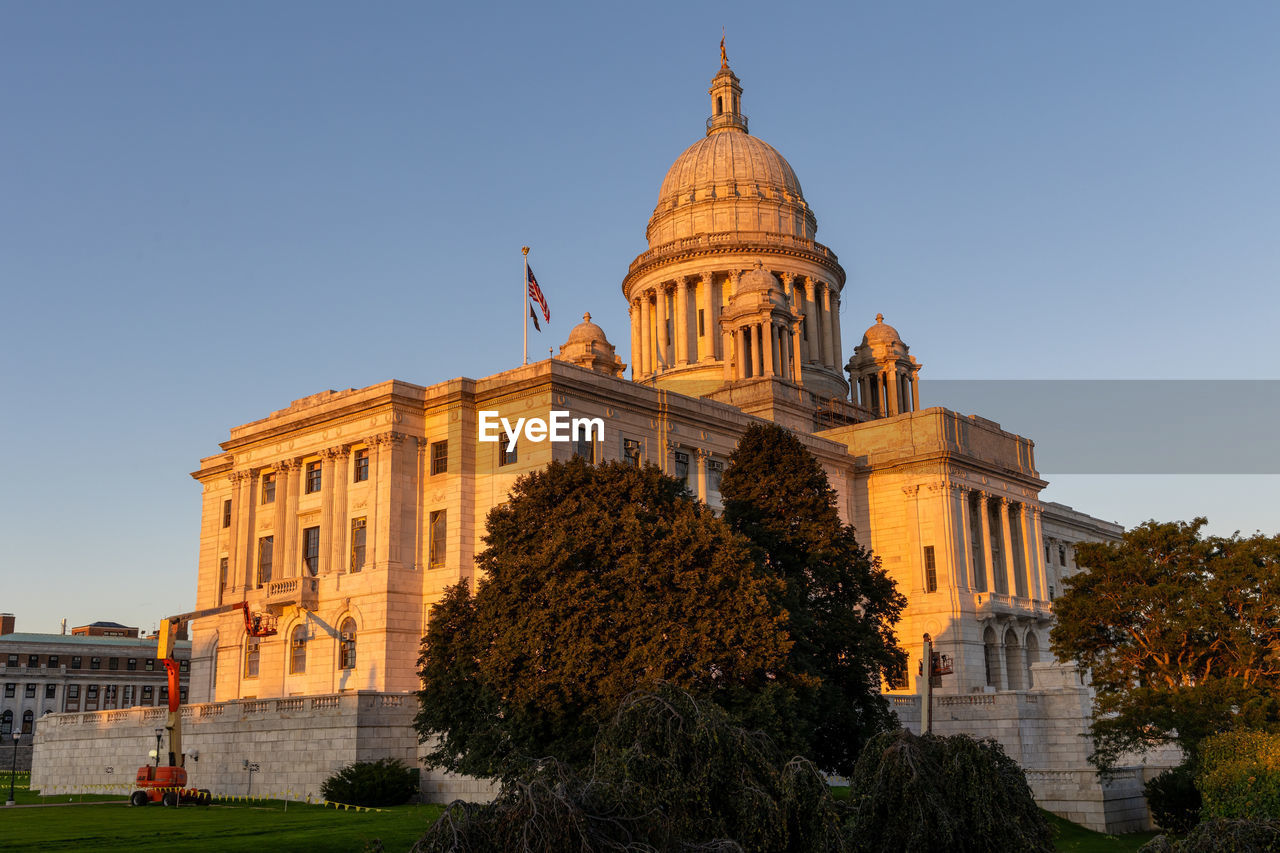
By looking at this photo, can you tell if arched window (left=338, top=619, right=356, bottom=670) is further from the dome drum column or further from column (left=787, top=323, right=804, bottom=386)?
the dome drum column

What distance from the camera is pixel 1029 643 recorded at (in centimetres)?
7425

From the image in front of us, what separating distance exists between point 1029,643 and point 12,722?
94.0m

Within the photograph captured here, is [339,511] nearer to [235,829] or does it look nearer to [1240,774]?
[235,829]

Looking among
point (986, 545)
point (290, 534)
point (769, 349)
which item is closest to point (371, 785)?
point (290, 534)

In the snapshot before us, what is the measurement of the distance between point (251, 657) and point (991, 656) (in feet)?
131

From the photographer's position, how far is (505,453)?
58.3 m

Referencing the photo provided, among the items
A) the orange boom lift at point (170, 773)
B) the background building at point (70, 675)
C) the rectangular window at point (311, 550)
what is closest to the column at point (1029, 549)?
the rectangular window at point (311, 550)

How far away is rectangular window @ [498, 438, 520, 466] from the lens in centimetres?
5769

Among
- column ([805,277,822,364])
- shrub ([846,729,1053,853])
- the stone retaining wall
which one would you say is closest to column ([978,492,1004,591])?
column ([805,277,822,364])

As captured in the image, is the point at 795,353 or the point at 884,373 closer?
the point at 795,353

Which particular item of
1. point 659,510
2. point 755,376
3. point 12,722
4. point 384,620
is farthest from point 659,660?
point 12,722

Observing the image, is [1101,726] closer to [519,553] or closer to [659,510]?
[659,510]

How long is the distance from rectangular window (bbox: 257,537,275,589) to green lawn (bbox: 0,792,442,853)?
21.2 meters

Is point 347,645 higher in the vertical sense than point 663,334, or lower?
lower
